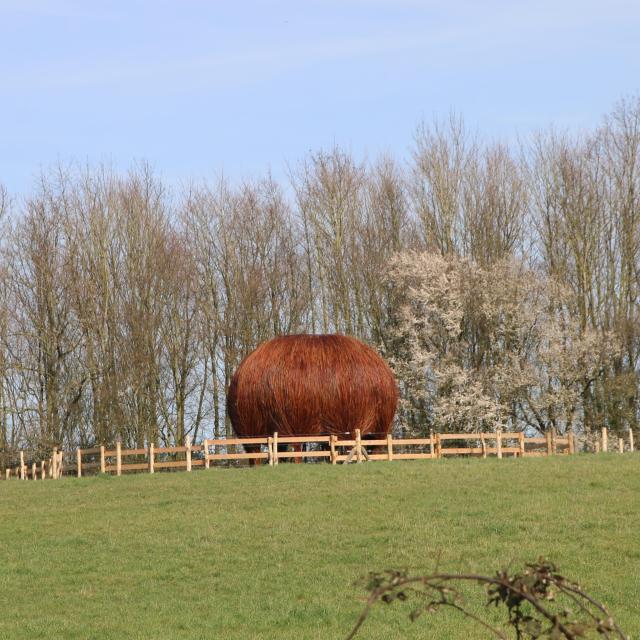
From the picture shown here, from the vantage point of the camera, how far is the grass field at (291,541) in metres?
15.8

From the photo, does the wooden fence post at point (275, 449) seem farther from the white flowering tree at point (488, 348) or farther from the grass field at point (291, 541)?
the white flowering tree at point (488, 348)

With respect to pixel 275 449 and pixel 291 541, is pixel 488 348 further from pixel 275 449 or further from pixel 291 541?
pixel 291 541

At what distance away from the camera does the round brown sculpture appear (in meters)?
36.1

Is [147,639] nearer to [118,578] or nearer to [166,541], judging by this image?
[118,578]

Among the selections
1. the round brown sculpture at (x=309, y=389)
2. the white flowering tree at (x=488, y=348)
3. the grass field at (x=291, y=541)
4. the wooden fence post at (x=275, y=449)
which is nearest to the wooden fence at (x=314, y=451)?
the wooden fence post at (x=275, y=449)

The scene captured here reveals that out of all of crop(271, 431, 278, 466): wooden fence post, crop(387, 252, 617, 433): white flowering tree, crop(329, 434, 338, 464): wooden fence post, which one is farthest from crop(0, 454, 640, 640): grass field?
crop(387, 252, 617, 433): white flowering tree

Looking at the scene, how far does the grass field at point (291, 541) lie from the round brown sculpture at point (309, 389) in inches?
192

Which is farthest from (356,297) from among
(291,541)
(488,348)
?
(291,541)

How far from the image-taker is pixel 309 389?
3600cm

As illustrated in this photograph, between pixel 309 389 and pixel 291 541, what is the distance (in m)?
15.0

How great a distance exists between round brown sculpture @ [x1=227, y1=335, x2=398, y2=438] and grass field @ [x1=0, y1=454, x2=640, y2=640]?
16.0 feet

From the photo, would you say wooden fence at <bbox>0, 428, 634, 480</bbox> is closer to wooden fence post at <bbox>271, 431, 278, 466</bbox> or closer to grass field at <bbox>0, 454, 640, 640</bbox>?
wooden fence post at <bbox>271, 431, 278, 466</bbox>

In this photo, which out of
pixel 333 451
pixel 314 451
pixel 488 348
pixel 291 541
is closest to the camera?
pixel 291 541

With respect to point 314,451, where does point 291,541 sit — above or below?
below
